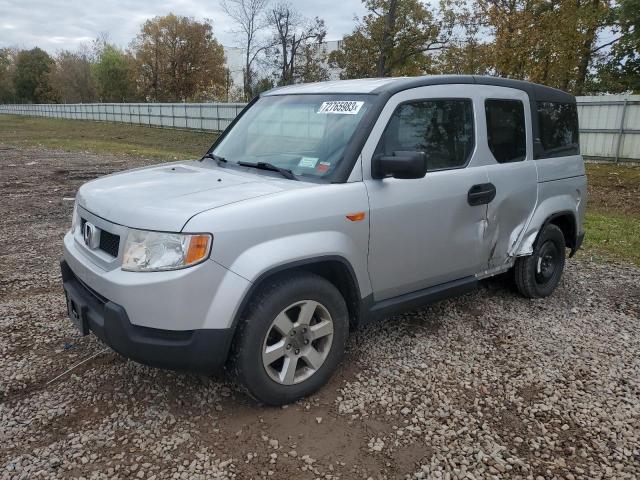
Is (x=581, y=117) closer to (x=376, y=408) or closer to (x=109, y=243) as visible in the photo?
(x=376, y=408)

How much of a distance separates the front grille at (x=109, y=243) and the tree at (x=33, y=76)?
86686mm

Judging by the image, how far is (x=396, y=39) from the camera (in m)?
29.9

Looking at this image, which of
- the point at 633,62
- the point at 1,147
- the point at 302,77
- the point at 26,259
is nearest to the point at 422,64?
the point at 302,77

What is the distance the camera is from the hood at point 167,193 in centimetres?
263

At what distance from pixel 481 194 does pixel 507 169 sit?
17.4 inches

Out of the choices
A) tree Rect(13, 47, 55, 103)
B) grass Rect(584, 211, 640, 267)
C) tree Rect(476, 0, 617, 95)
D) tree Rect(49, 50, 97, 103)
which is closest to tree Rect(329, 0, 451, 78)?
tree Rect(476, 0, 617, 95)

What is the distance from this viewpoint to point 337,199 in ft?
9.76

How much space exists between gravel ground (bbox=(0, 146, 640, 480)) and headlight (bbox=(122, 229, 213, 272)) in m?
0.92

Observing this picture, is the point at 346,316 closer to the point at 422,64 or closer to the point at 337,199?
the point at 337,199

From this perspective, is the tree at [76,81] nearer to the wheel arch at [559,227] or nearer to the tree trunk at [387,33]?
the tree trunk at [387,33]

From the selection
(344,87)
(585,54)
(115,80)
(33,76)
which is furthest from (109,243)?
(33,76)

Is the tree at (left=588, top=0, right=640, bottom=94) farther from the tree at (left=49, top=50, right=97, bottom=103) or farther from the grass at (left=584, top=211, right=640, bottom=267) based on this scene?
the tree at (left=49, top=50, right=97, bottom=103)

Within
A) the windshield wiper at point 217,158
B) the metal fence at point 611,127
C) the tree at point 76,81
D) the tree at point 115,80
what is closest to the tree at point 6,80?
the tree at point 76,81

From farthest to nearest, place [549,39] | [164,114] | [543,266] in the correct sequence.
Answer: [164,114]
[549,39]
[543,266]
